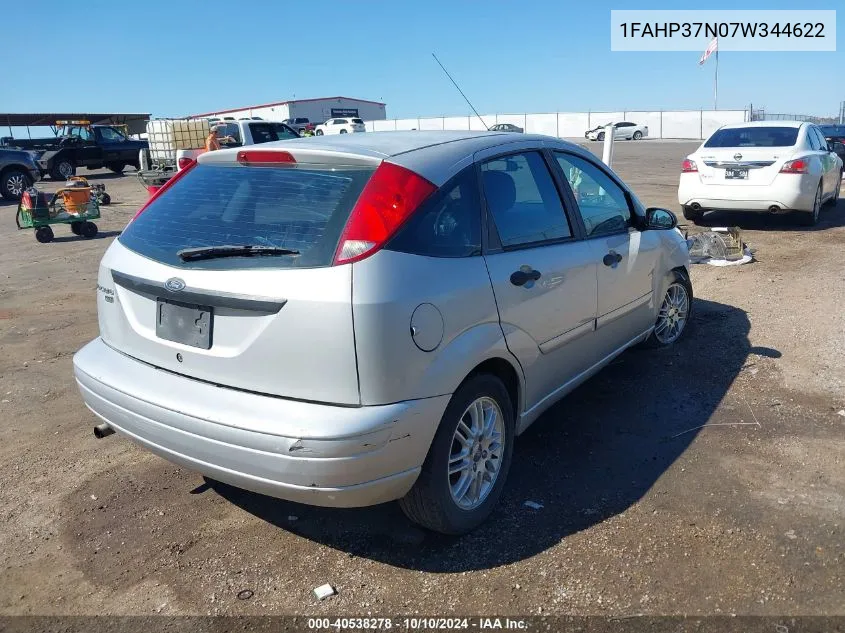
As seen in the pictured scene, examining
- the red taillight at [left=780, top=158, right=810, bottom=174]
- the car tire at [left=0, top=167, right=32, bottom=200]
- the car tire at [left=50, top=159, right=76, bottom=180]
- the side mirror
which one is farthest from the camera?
the car tire at [left=50, top=159, right=76, bottom=180]

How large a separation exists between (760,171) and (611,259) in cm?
690

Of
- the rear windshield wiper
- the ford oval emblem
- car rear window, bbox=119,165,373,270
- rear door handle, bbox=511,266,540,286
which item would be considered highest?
car rear window, bbox=119,165,373,270

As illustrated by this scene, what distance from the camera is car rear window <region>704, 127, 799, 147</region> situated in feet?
33.4

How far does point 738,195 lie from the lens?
32.5 ft

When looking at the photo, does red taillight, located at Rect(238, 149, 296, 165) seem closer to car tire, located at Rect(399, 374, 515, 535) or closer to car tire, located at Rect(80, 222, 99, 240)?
car tire, located at Rect(399, 374, 515, 535)

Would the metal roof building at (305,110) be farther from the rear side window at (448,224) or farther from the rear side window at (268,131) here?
the rear side window at (448,224)

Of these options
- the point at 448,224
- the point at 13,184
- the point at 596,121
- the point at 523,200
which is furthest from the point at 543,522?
the point at 596,121

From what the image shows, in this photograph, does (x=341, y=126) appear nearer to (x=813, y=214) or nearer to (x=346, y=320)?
(x=813, y=214)

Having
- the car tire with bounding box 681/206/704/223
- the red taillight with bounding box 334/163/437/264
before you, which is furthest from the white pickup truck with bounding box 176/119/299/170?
the red taillight with bounding box 334/163/437/264

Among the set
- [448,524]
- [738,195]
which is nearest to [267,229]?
[448,524]

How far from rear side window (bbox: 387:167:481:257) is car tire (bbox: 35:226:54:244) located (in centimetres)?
1099

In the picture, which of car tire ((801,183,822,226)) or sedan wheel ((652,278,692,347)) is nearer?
sedan wheel ((652,278,692,347))

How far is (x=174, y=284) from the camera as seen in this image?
284 cm

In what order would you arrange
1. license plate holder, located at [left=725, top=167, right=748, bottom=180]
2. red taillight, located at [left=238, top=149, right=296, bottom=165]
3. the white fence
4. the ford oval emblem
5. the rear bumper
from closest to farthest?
the rear bumper → the ford oval emblem → red taillight, located at [left=238, top=149, right=296, bottom=165] → license plate holder, located at [left=725, top=167, right=748, bottom=180] → the white fence
